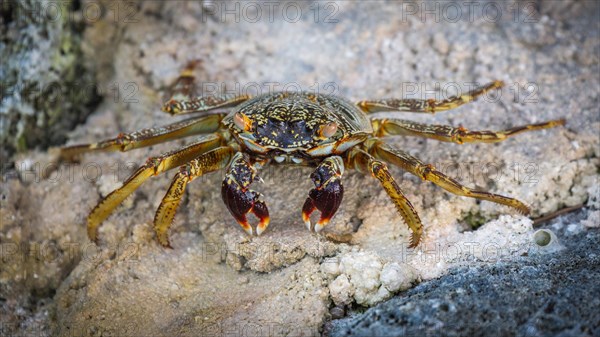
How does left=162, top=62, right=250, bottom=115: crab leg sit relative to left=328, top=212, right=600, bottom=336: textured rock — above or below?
above

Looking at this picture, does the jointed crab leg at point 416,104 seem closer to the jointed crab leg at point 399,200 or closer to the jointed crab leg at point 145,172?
the jointed crab leg at point 399,200

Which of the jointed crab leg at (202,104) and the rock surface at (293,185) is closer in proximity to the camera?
the rock surface at (293,185)

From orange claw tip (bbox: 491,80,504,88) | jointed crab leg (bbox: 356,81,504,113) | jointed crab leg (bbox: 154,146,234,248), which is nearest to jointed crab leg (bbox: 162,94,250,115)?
jointed crab leg (bbox: 154,146,234,248)

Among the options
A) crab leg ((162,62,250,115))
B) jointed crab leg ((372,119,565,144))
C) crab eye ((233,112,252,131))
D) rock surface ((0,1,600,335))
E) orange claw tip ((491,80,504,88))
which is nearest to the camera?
rock surface ((0,1,600,335))

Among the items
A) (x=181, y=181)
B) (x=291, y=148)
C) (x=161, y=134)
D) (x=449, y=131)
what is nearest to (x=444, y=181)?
(x=449, y=131)

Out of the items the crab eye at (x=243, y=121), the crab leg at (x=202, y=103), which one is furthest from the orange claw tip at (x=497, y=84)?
the crab eye at (x=243, y=121)

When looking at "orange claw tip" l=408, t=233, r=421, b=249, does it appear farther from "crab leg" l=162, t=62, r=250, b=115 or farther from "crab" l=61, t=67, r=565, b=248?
"crab leg" l=162, t=62, r=250, b=115

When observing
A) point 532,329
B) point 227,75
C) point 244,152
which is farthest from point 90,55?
point 532,329
